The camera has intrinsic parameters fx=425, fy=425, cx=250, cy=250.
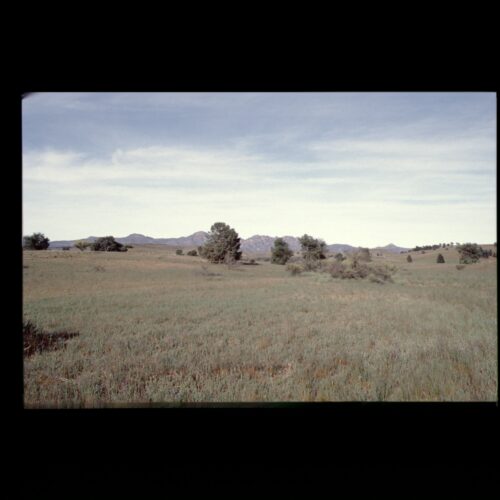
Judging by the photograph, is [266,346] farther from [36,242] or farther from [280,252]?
[36,242]

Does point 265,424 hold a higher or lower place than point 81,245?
lower

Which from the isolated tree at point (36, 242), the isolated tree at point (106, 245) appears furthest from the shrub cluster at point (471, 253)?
the isolated tree at point (36, 242)

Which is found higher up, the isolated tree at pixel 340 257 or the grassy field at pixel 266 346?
the isolated tree at pixel 340 257

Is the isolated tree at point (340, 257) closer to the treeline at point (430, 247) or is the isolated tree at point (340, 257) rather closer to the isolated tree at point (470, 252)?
the isolated tree at point (470, 252)

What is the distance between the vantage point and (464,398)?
4297 millimetres

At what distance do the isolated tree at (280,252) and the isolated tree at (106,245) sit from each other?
12151 mm

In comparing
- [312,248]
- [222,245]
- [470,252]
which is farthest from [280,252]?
[470,252]

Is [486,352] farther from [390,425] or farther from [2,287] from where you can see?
[2,287]

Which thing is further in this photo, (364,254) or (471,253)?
(471,253)

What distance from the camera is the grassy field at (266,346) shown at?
15.4 ft

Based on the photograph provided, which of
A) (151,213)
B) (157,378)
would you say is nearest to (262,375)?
(157,378)

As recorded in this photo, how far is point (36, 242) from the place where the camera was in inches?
1135

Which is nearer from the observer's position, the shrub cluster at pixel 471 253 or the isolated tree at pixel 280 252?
the shrub cluster at pixel 471 253

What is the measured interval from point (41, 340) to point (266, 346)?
4.05m
